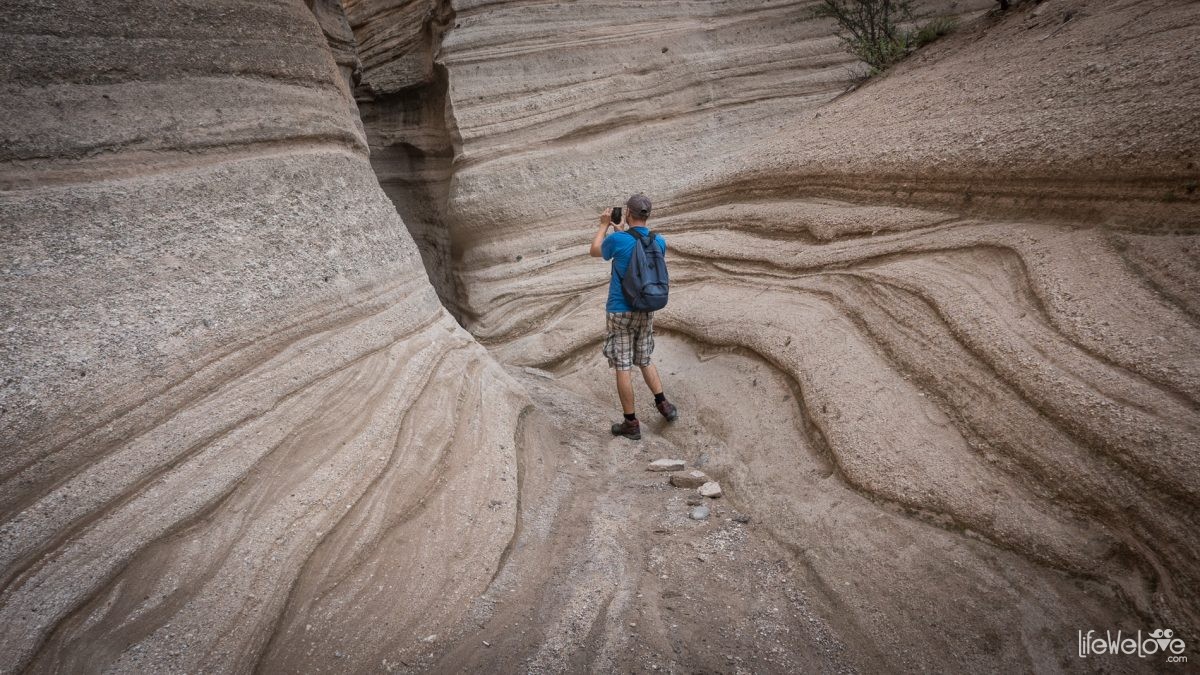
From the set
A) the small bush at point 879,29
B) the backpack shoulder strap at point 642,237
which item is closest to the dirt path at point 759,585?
the backpack shoulder strap at point 642,237

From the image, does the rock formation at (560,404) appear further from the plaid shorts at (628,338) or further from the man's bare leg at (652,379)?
the plaid shorts at (628,338)

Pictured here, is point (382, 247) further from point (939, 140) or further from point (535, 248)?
point (535, 248)

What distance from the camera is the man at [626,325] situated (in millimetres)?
4465

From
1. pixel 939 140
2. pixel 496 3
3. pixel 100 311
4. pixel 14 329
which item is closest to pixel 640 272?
pixel 939 140

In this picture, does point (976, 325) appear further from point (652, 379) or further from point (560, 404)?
point (560, 404)

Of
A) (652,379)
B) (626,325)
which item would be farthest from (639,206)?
(652,379)

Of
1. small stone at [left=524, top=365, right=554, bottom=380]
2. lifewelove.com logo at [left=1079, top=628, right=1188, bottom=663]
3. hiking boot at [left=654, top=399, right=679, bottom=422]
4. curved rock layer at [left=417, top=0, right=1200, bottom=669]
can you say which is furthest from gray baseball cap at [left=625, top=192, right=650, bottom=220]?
lifewelove.com logo at [left=1079, top=628, right=1188, bottom=663]

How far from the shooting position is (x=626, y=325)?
4613 mm

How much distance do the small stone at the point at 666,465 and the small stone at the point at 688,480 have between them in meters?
0.22

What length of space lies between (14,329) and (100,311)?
0.96ft

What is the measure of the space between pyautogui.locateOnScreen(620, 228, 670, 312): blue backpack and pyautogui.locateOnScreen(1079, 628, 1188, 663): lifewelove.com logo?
2783 mm

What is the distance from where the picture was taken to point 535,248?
880 cm

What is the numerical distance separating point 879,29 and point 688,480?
6.50 meters

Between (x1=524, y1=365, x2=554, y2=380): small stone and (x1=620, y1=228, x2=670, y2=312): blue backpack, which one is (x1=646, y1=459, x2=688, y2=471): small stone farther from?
(x1=524, y1=365, x2=554, y2=380): small stone
